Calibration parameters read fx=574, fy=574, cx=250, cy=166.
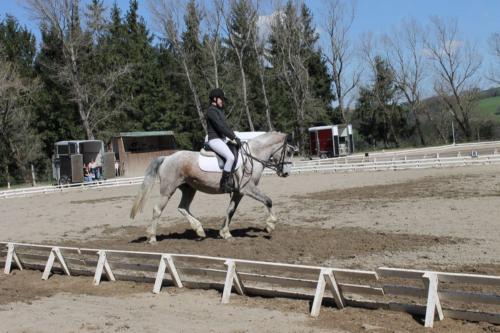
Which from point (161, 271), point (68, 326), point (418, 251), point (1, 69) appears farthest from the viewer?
point (1, 69)

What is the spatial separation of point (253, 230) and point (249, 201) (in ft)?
24.1

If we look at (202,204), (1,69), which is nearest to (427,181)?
(202,204)

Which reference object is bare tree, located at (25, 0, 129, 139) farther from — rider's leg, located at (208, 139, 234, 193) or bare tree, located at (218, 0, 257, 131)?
rider's leg, located at (208, 139, 234, 193)

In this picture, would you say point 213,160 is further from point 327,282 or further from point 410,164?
point 410,164

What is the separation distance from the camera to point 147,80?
211ft

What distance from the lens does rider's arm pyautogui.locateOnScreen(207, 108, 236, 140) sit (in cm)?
1131

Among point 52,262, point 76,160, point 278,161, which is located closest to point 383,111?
point 76,160

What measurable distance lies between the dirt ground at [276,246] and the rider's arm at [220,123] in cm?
217

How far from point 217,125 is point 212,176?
108 centimetres

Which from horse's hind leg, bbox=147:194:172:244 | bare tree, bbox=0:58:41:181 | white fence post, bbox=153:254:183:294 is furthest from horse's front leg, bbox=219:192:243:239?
bare tree, bbox=0:58:41:181

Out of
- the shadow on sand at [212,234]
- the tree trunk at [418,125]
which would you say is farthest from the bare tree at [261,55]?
the shadow on sand at [212,234]

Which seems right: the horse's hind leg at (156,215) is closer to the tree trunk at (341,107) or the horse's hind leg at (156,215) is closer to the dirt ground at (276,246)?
the dirt ground at (276,246)

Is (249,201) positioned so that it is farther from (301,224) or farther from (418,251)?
(418,251)

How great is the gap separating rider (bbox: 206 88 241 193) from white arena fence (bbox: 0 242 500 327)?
2.30 metres
